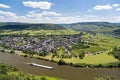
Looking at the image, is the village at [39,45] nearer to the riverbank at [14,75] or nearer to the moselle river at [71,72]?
the moselle river at [71,72]

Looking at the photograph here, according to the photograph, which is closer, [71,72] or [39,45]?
[71,72]

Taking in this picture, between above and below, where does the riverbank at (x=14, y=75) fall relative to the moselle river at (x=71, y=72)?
above

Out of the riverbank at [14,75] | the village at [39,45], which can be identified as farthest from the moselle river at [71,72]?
the village at [39,45]

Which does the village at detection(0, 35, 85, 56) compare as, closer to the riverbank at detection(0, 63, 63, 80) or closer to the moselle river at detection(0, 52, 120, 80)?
the moselle river at detection(0, 52, 120, 80)

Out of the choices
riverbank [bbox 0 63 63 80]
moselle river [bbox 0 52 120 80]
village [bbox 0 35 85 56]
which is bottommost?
moselle river [bbox 0 52 120 80]

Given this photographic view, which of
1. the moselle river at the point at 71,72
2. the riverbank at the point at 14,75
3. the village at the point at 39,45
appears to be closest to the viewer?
the riverbank at the point at 14,75

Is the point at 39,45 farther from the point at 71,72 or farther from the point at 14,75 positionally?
the point at 14,75

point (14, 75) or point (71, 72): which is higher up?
point (14, 75)

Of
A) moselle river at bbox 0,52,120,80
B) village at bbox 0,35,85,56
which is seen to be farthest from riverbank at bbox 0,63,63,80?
village at bbox 0,35,85,56

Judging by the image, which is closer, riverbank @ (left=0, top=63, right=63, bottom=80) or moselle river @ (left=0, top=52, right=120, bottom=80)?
riverbank @ (left=0, top=63, right=63, bottom=80)

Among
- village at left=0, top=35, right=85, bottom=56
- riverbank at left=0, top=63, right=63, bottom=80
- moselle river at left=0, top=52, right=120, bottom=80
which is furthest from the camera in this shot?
village at left=0, top=35, right=85, bottom=56

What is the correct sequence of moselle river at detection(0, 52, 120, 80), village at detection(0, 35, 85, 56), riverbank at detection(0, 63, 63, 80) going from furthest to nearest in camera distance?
village at detection(0, 35, 85, 56)
moselle river at detection(0, 52, 120, 80)
riverbank at detection(0, 63, 63, 80)

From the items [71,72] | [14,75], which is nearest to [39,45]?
[71,72]
